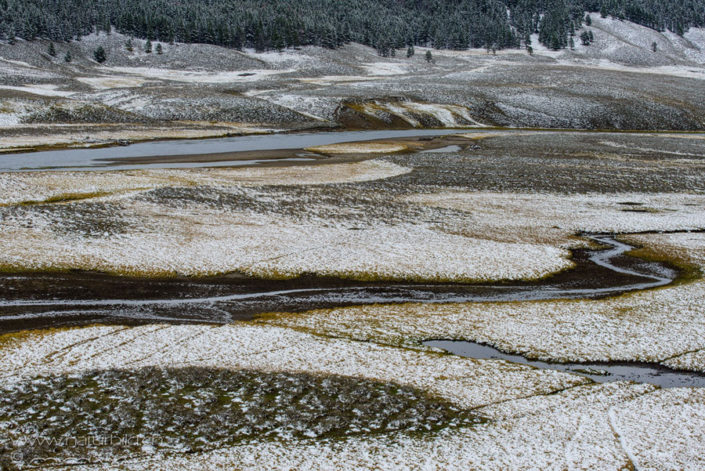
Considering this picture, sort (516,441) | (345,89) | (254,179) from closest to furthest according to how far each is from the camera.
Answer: (516,441) < (254,179) < (345,89)

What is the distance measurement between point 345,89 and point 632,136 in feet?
215

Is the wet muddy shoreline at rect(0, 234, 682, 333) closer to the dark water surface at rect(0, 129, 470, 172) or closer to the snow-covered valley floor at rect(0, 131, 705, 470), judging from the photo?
the snow-covered valley floor at rect(0, 131, 705, 470)

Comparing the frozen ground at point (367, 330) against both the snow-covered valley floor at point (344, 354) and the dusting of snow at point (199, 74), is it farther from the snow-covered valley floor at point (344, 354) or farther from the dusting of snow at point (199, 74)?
the dusting of snow at point (199, 74)

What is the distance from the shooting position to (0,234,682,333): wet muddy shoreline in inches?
957

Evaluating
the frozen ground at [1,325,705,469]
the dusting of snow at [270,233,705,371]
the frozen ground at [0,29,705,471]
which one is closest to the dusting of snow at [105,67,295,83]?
the frozen ground at [0,29,705,471]

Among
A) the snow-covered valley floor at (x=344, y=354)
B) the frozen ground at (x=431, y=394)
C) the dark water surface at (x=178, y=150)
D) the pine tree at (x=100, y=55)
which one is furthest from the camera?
the pine tree at (x=100, y=55)

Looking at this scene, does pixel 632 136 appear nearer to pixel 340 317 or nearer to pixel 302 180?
pixel 302 180

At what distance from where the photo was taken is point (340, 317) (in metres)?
24.2

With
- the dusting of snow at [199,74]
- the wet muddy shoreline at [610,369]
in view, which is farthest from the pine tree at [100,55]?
the wet muddy shoreline at [610,369]

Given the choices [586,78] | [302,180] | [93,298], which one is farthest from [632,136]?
[93,298]

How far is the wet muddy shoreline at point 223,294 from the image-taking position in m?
24.3

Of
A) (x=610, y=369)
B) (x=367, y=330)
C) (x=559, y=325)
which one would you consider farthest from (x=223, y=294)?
(x=610, y=369)

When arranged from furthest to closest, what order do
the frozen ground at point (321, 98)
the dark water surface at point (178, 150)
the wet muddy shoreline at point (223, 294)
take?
the frozen ground at point (321, 98) < the dark water surface at point (178, 150) < the wet muddy shoreline at point (223, 294)

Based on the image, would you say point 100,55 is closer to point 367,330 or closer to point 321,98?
point 321,98
